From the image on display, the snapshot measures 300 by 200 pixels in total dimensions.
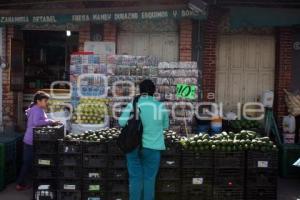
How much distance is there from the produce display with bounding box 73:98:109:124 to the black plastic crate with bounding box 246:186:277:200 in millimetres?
3592

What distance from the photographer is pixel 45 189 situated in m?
8.32

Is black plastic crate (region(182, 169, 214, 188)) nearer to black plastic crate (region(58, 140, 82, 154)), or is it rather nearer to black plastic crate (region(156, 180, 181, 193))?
black plastic crate (region(156, 180, 181, 193))

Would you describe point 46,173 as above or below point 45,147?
below

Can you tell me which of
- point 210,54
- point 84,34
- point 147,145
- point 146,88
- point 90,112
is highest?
point 84,34

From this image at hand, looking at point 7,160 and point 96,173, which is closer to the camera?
point 96,173

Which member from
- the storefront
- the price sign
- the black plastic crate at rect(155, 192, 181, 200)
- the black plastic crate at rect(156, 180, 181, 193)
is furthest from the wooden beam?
the black plastic crate at rect(155, 192, 181, 200)

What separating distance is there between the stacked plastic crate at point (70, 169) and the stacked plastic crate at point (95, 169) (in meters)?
0.10

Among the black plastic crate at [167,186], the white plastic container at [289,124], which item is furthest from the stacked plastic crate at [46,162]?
the white plastic container at [289,124]

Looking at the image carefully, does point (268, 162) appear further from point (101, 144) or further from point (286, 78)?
point (286, 78)

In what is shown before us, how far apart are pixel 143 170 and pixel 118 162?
86 centimetres

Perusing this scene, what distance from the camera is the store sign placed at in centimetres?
1049

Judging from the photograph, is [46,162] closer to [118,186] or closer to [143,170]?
[118,186]

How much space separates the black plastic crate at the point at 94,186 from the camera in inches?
323

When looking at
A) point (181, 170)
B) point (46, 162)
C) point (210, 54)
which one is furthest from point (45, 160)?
point (210, 54)
